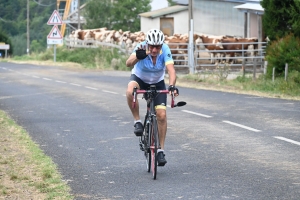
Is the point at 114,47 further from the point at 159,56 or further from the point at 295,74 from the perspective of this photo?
the point at 159,56

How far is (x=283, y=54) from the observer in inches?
1045

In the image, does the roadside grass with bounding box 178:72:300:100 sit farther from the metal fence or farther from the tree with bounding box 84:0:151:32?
the tree with bounding box 84:0:151:32

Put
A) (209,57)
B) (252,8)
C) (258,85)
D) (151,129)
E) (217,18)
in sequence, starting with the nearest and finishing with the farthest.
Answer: (151,129) < (258,85) < (252,8) < (209,57) < (217,18)

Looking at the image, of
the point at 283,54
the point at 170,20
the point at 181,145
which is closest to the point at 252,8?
the point at 283,54

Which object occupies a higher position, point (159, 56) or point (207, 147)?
point (159, 56)

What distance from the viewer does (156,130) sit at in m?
9.55

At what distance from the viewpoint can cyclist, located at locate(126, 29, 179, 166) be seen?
957 cm

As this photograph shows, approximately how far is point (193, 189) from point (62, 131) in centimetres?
612

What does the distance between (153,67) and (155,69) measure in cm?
4

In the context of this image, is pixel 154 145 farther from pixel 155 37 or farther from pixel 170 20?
pixel 170 20

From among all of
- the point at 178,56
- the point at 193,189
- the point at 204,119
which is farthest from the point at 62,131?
the point at 178,56

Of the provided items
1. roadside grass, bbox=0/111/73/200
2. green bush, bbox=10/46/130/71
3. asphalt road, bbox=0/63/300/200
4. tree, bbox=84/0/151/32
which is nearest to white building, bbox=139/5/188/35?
green bush, bbox=10/46/130/71

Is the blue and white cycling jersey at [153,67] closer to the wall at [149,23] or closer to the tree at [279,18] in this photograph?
the tree at [279,18]

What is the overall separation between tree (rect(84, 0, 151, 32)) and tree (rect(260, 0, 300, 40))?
48.0 m
